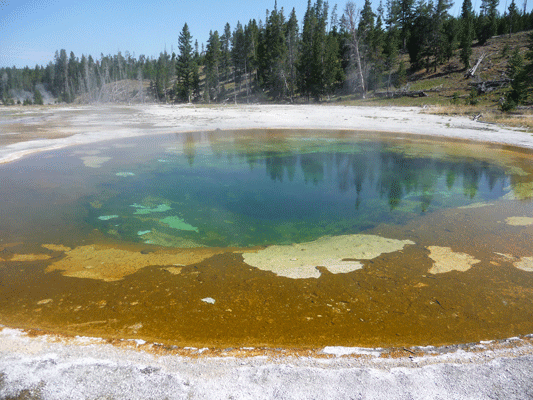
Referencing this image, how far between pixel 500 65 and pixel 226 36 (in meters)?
54.4

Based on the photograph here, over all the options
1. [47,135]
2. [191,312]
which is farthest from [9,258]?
[47,135]

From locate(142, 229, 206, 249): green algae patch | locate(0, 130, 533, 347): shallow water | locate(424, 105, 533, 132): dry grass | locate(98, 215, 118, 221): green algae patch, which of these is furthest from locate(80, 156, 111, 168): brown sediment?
locate(424, 105, 533, 132): dry grass

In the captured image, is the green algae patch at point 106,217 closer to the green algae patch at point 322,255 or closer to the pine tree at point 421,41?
the green algae patch at point 322,255

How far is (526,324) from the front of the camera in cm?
356

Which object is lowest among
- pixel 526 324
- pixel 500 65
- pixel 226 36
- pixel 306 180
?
pixel 526 324

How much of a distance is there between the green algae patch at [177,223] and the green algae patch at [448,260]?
3741 millimetres

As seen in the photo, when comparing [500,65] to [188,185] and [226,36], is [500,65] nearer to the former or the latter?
[188,185]

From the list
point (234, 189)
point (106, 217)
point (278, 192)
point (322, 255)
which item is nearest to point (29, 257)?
point (106, 217)

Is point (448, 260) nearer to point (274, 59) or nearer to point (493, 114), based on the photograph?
point (493, 114)

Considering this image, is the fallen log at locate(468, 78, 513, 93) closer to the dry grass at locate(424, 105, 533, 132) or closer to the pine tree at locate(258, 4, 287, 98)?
the dry grass at locate(424, 105, 533, 132)

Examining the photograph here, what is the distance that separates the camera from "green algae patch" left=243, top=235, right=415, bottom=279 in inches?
185

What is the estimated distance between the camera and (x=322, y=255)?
5.14m

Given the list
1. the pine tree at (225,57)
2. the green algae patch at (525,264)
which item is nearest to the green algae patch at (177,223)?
the green algae patch at (525,264)

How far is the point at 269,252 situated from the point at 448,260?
2468 mm
